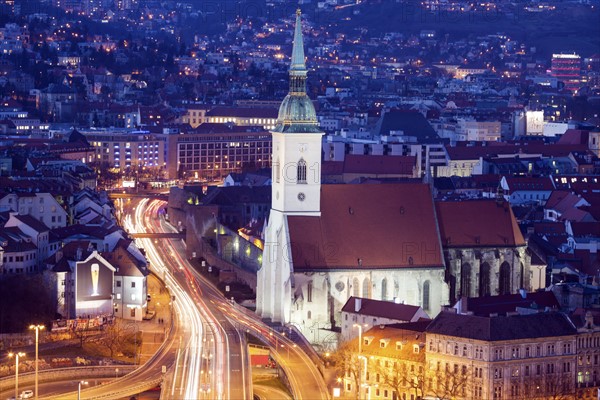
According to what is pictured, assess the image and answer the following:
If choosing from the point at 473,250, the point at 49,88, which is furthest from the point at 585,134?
the point at 473,250

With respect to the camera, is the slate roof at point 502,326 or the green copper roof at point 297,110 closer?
the slate roof at point 502,326

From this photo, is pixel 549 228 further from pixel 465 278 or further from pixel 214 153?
pixel 214 153

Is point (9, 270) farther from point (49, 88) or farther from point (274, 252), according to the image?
point (49, 88)

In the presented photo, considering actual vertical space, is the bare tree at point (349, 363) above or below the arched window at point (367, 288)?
below

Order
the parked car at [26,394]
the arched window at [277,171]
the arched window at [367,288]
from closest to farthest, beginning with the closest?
the parked car at [26,394], the arched window at [367,288], the arched window at [277,171]

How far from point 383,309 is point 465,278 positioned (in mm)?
7556

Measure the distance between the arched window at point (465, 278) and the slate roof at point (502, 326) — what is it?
11.0 m

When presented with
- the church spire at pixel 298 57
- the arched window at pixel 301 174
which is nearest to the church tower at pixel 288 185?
the arched window at pixel 301 174

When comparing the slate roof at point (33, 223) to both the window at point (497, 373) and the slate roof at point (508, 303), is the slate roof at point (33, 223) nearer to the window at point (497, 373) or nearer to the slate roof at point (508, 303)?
the slate roof at point (508, 303)

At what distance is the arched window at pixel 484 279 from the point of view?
8331 centimetres

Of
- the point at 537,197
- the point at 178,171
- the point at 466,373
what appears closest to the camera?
the point at 466,373

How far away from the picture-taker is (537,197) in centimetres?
12631

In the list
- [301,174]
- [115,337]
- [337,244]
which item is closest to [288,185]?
[301,174]

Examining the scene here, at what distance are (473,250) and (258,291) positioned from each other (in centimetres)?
922
